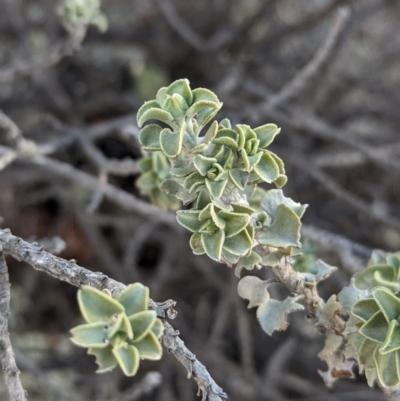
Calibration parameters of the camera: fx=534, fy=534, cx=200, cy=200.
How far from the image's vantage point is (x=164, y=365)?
1.56 m

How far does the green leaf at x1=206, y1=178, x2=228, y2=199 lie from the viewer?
1.72 ft

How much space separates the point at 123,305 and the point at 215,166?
0.17 metres

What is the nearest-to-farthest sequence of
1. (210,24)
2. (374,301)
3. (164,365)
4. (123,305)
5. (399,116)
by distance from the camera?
(123,305) → (374,301) → (164,365) → (399,116) → (210,24)

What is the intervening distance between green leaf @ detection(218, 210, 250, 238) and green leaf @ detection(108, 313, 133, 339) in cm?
14

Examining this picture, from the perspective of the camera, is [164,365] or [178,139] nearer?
[178,139]

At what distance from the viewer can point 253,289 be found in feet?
2.14

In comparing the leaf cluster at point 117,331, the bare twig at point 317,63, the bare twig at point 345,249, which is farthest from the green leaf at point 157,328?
the bare twig at point 317,63

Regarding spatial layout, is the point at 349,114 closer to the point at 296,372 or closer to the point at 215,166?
the point at 296,372

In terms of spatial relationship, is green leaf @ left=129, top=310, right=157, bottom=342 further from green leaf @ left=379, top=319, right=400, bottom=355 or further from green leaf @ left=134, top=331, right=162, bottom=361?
green leaf @ left=379, top=319, right=400, bottom=355

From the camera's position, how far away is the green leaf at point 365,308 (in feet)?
1.97

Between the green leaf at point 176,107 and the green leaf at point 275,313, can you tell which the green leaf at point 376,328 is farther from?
the green leaf at point 176,107

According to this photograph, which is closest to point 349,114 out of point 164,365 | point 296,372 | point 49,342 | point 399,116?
point 399,116

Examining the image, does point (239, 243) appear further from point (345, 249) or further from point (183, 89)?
point (345, 249)

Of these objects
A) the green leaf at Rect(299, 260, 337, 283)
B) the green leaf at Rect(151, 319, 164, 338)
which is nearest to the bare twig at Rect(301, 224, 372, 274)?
the green leaf at Rect(299, 260, 337, 283)
